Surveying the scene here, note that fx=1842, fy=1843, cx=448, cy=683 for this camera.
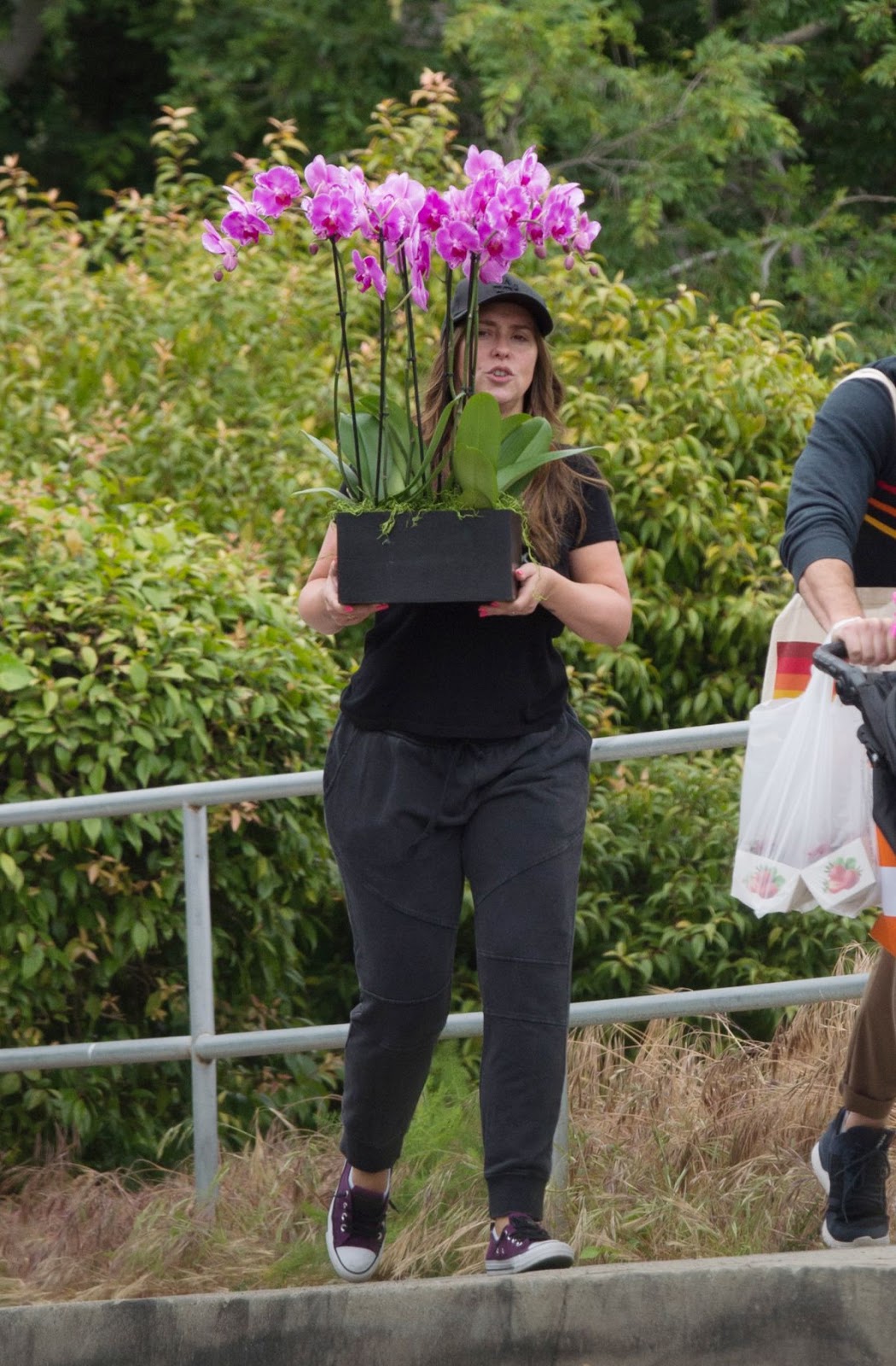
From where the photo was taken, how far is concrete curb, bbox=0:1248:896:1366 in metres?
2.87

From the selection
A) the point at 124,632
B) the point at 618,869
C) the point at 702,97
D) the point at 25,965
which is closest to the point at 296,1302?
the point at 25,965

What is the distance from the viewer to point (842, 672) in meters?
2.73

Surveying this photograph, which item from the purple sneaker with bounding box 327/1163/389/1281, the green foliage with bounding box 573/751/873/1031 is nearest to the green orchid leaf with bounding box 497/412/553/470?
the purple sneaker with bounding box 327/1163/389/1281

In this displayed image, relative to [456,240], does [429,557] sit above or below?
below

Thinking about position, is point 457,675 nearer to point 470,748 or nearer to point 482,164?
point 470,748

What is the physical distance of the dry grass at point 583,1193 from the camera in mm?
3402

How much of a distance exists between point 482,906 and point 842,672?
800 mm

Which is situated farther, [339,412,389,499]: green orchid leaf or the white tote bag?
[339,412,389,499]: green orchid leaf

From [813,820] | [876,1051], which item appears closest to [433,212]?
[813,820]

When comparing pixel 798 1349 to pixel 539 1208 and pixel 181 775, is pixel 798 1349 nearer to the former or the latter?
pixel 539 1208

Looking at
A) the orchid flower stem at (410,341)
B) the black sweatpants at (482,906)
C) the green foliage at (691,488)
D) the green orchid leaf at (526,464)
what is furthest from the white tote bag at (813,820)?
the green foliage at (691,488)

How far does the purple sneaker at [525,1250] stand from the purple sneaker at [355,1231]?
0.95 feet

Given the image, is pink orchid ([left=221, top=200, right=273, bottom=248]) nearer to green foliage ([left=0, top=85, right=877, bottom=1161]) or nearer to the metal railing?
the metal railing

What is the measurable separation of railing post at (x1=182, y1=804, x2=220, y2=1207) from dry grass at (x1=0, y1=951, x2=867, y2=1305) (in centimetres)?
6
